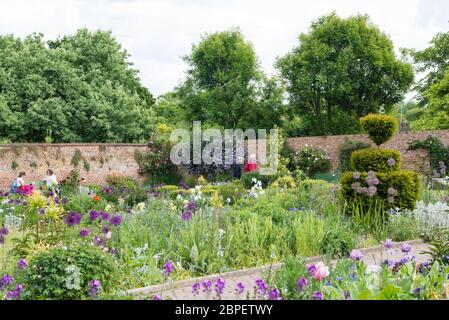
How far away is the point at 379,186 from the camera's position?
797 centimetres

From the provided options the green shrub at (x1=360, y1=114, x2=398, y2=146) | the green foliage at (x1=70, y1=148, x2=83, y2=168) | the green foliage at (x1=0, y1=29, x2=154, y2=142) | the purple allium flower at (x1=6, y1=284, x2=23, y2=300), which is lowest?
the purple allium flower at (x1=6, y1=284, x2=23, y2=300)

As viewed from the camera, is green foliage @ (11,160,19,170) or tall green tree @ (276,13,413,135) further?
tall green tree @ (276,13,413,135)

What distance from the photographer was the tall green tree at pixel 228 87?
92.3 ft

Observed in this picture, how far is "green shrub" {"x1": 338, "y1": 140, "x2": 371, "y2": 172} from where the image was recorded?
18766 mm

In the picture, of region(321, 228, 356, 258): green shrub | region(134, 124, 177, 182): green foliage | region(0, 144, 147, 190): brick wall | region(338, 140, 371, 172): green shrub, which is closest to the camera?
region(321, 228, 356, 258): green shrub

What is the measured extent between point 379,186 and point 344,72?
1736cm

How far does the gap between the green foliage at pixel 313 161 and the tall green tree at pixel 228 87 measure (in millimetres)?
7938

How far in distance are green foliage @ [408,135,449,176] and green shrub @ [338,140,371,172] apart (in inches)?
88.9

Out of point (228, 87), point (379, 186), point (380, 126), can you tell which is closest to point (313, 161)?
point (228, 87)

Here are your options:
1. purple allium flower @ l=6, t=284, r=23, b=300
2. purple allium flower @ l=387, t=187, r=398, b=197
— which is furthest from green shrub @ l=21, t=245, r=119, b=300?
purple allium flower @ l=387, t=187, r=398, b=197

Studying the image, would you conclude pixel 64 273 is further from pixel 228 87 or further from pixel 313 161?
pixel 228 87

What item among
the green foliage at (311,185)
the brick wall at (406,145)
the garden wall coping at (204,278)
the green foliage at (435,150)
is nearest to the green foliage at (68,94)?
the brick wall at (406,145)

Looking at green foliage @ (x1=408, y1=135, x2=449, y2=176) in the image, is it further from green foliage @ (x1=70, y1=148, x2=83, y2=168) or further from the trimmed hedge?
green foliage @ (x1=70, y1=148, x2=83, y2=168)
